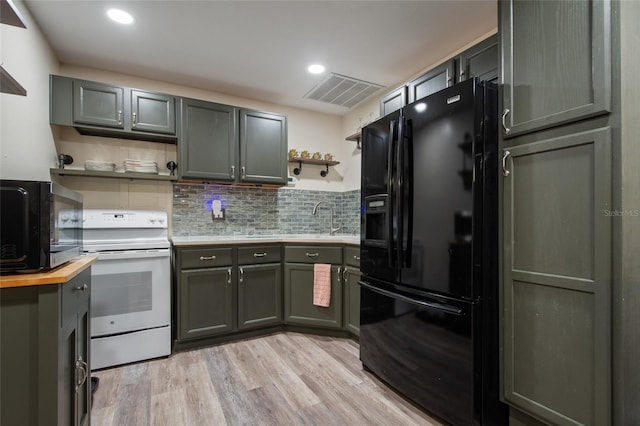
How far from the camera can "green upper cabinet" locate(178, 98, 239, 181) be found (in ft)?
9.50

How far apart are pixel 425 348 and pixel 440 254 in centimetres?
54

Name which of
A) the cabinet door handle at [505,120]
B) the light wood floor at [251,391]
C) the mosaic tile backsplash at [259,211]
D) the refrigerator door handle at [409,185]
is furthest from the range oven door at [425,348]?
the mosaic tile backsplash at [259,211]

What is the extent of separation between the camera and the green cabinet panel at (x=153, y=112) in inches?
107

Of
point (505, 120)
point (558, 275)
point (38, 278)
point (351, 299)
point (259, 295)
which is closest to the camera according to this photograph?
point (38, 278)

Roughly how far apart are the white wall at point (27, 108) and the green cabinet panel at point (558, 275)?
2.61 meters

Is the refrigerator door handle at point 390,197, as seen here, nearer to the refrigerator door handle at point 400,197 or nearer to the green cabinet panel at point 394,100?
the refrigerator door handle at point 400,197

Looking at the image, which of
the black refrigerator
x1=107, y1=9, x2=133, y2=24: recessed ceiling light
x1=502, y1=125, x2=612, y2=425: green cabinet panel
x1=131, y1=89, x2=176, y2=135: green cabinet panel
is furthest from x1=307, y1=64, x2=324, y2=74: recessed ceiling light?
x1=502, y1=125, x2=612, y2=425: green cabinet panel

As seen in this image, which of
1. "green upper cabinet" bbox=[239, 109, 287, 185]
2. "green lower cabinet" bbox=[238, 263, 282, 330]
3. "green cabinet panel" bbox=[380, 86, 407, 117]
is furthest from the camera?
"green upper cabinet" bbox=[239, 109, 287, 185]

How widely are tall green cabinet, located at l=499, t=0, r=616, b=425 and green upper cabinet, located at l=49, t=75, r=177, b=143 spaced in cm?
263

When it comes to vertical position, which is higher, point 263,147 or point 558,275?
point 263,147

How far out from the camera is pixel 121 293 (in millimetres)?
2385

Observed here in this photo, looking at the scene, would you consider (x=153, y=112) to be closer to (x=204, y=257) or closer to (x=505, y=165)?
(x=204, y=257)

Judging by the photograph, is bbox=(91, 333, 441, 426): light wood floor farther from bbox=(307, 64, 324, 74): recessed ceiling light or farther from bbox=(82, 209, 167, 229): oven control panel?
bbox=(307, 64, 324, 74): recessed ceiling light

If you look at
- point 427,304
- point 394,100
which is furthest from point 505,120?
point 394,100
